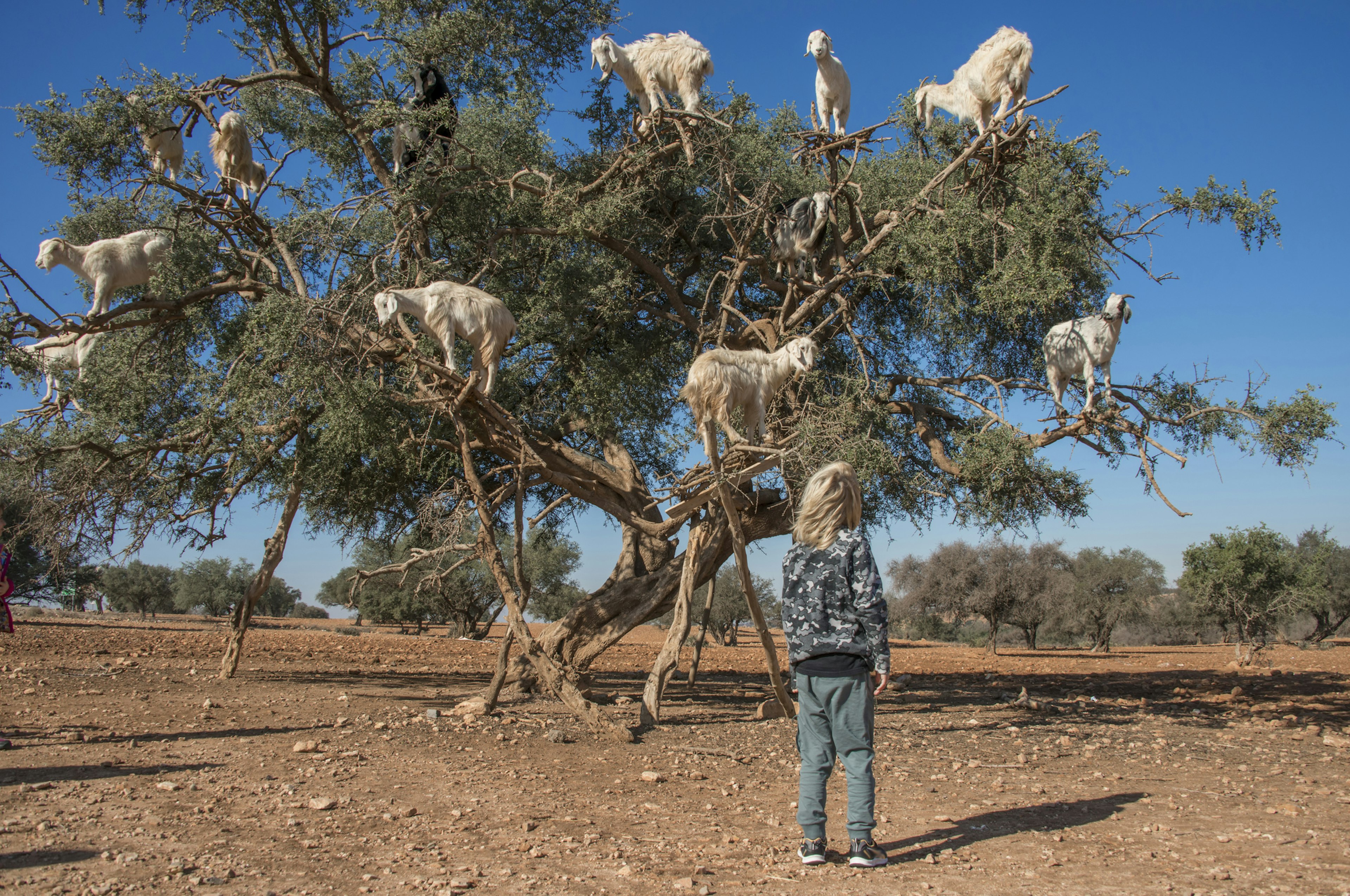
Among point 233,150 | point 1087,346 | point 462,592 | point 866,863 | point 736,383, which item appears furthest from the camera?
point 462,592

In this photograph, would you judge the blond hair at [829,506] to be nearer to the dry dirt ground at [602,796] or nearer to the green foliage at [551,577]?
the dry dirt ground at [602,796]

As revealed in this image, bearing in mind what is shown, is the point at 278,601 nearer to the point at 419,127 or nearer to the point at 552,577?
the point at 552,577

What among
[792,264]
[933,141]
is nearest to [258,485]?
[792,264]

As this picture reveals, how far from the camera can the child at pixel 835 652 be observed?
3.88 m

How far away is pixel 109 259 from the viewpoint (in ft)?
28.0

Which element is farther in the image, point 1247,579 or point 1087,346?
point 1247,579

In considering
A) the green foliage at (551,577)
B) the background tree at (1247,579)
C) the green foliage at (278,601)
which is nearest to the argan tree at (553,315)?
the background tree at (1247,579)

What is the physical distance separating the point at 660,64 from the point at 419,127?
8.50ft

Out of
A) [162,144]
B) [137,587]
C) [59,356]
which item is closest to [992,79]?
[162,144]

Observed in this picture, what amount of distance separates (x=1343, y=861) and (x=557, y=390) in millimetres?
8139

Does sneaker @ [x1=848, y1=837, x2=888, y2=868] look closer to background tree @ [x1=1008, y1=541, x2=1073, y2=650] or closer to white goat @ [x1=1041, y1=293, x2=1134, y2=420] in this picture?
white goat @ [x1=1041, y1=293, x2=1134, y2=420]

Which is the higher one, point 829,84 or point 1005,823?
point 829,84

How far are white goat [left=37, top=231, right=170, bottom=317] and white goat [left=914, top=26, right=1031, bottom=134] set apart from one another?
8.66 m

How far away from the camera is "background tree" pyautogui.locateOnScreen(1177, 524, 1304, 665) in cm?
1869
